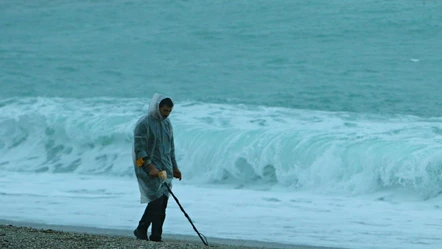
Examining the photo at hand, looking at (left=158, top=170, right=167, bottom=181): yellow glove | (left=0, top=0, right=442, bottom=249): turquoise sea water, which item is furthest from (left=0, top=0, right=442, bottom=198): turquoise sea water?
(left=158, top=170, right=167, bottom=181): yellow glove

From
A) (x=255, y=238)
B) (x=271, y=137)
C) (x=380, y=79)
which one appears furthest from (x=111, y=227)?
(x=380, y=79)

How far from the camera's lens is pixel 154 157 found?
6.79 m

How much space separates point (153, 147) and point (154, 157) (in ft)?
0.27

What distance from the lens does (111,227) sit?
28.8ft

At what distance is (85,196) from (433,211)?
156 inches

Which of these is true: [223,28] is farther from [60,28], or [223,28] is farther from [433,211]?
[433,211]

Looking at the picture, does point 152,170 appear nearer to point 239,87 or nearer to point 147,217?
point 147,217

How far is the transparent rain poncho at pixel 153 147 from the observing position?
6688mm

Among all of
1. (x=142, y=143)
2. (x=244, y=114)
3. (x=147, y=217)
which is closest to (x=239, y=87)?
(x=244, y=114)

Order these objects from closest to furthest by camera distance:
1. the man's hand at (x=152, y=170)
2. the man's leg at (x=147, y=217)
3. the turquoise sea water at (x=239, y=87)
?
the man's hand at (x=152, y=170) < the man's leg at (x=147, y=217) < the turquoise sea water at (x=239, y=87)

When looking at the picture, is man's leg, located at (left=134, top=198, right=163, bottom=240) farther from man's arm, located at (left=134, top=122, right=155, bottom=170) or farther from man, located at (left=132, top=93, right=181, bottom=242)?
man's arm, located at (left=134, top=122, right=155, bottom=170)

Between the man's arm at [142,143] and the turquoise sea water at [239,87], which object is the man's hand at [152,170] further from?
the turquoise sea water at [239,87]

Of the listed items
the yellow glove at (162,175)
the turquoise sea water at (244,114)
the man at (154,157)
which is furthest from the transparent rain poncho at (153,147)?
the turquoise sea water at (244,114)

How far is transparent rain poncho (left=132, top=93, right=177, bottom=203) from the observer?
21.9 feet
